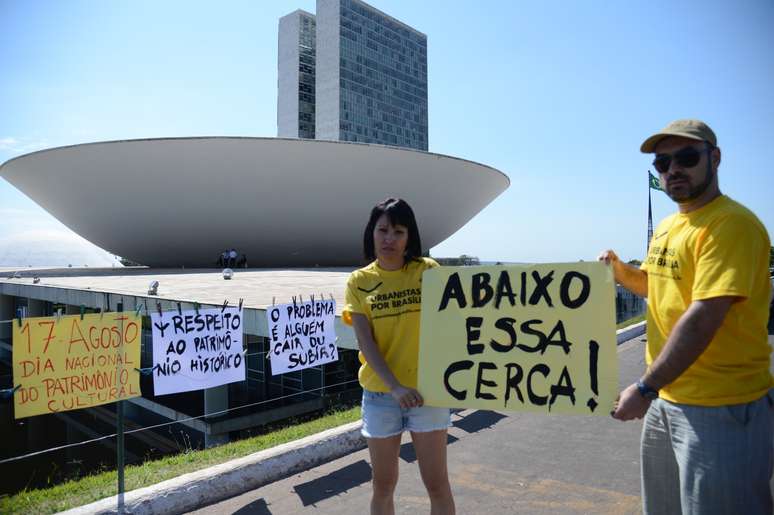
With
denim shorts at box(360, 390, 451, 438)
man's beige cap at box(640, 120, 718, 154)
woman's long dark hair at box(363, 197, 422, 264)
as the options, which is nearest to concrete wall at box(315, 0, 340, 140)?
woman's long dark hair at box(363, 197, 422, 264)

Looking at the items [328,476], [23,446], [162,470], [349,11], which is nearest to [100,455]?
[23,446]

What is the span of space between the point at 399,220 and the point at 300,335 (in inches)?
130

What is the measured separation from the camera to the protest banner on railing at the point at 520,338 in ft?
6.93

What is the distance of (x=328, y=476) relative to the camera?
11.6ft

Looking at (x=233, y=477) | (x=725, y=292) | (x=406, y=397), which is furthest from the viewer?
(x=233, y=477)

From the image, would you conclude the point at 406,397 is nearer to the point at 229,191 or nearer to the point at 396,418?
the point at 396,418

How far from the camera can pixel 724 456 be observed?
1643 mm

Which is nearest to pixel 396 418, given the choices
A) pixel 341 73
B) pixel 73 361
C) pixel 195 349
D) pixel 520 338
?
pixel 520 338

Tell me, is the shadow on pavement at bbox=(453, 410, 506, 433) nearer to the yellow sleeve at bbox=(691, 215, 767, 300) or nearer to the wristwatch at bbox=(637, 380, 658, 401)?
the wristwatch at bbox=(637, 380, 658, 401)

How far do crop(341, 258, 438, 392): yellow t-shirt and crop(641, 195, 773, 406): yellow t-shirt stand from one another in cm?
101

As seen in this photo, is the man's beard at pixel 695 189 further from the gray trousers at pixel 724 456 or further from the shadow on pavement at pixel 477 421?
the shadow on pavement at pixel 477 421

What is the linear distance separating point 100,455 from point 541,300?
35.5 ft

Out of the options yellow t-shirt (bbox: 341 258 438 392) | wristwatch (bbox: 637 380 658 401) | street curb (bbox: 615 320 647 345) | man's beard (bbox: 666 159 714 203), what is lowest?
street curb (bbox: 615 320 647 345)

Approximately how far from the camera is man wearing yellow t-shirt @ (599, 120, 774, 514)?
63.5 inches
